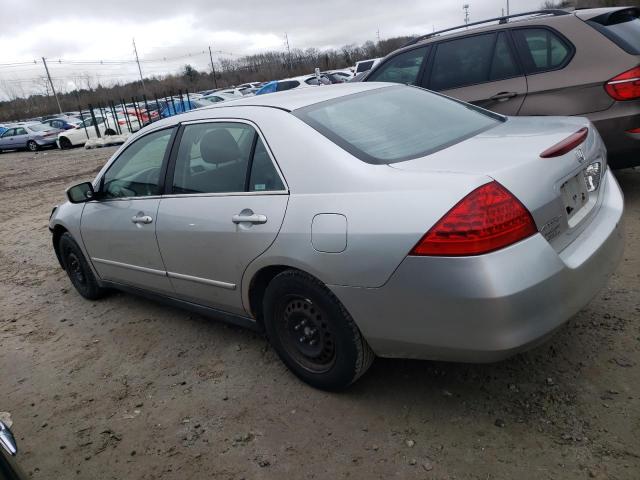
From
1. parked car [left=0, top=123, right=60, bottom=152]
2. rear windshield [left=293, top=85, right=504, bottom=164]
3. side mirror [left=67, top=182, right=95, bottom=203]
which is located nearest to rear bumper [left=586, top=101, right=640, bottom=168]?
rear windshield [left=293, top=85, right=504, bottom=164]

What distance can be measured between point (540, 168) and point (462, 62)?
11.8 ft

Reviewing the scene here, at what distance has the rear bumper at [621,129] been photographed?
446cm

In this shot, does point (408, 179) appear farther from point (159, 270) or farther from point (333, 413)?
point (159, 270)

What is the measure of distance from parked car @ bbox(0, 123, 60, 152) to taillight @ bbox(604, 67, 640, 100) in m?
25.2

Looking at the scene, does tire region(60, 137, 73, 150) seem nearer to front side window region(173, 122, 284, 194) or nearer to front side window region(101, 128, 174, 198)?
front side window region(101, 128, 174, 198)

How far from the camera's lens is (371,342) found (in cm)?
251

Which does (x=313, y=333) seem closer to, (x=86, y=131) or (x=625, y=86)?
(x=625, y=86)

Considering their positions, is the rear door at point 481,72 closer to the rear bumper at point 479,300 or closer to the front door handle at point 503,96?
the front door handle at point 503,96

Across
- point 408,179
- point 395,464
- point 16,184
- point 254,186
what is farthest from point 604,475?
point 16,184

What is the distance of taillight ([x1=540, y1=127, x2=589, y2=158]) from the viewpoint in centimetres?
240

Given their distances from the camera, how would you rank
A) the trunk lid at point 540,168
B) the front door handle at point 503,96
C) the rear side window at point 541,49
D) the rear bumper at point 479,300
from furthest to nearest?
the front door handle at point 503,96
the rear side window at point 541,49
the trunk lid at point 540,168
the rear bumper at point 479,300

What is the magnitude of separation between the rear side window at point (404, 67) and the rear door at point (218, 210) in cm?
329

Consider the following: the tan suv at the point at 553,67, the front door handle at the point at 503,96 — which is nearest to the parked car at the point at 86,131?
the tan suv at the point at 553,67

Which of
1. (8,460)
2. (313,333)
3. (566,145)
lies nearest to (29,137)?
(313,333)
